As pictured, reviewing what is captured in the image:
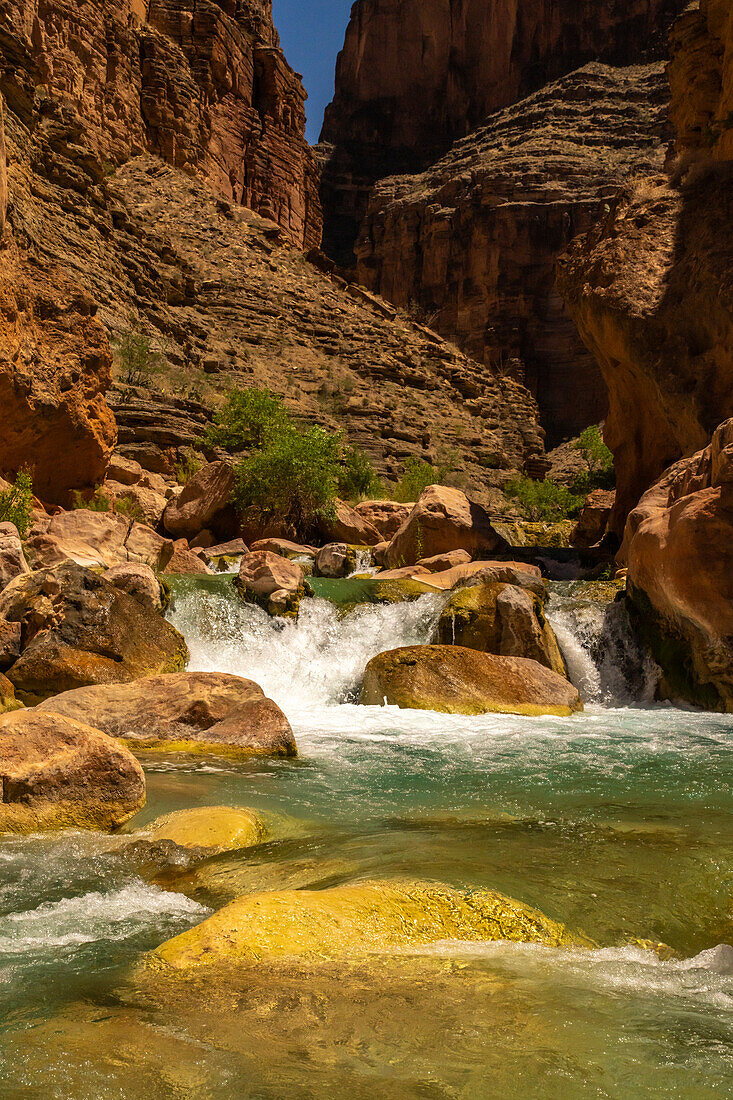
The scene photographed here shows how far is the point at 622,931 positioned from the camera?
339 centimetres

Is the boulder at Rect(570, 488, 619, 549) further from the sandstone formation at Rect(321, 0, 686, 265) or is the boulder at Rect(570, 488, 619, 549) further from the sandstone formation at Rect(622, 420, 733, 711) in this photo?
the sandstone formation at Rect(321, 0, 686, 265)

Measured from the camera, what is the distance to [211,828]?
4645 millimetres

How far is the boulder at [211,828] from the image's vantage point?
14.8ft

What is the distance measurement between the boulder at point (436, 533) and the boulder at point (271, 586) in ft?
14.3

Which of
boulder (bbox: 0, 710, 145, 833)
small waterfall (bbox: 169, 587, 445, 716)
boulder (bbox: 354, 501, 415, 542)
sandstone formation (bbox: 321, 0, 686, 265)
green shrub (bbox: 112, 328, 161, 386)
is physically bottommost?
boulder (bbox: 0, 710, 145, 833)

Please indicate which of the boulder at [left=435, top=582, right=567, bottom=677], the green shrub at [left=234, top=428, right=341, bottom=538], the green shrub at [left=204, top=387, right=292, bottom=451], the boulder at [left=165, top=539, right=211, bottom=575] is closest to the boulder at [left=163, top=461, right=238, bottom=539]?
the green shrub at [left=234, top=428, right=341, bottom=538]

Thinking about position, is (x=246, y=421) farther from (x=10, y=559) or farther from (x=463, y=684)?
(x=463, y=684)

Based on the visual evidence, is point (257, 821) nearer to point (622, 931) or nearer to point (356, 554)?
point (622, 931)

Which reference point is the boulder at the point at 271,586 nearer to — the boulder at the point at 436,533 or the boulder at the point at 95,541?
the boulder at the point at 95,541

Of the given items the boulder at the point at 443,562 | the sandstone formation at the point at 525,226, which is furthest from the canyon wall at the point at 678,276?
the sandstone formation at the point at 525,226

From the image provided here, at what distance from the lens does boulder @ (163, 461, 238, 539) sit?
1941 centimetres

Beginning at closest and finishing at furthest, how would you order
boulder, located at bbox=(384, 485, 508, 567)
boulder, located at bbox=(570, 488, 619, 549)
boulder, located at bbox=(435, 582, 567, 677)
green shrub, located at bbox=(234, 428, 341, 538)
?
1. boulder, located at bbox=(435, 582, 567, 677)
2. boulder, located at bbox=(384, 485, 508, 567)
3. green shrub, located at bbox=(234, 428, 341, 538)
4. boulder, located at bbox=(570, 488, 619, 549)

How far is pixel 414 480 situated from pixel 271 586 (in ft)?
56.8

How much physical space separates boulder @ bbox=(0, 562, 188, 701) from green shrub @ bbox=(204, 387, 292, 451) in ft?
51.8
